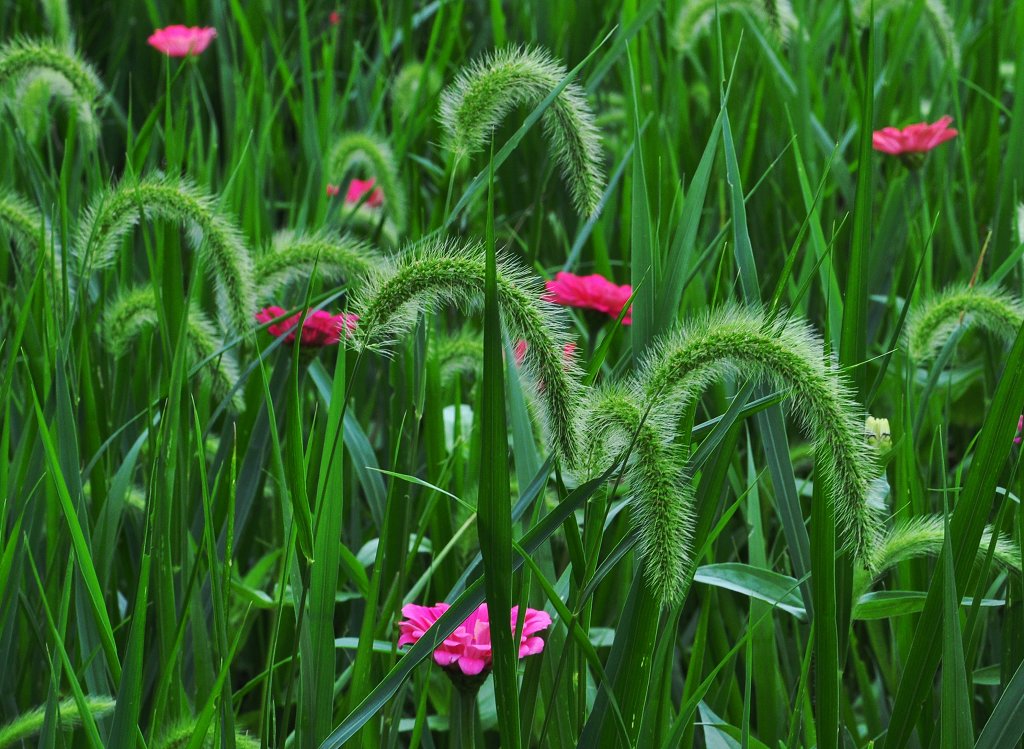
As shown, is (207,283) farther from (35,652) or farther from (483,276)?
(483,276)

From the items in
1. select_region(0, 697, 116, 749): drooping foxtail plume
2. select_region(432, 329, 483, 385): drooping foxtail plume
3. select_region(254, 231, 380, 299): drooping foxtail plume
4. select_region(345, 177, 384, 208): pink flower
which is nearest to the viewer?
select_region(0, 697, 116, 749): drooping foxtail plume

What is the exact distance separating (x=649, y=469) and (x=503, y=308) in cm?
12

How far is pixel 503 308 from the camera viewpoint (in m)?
0.68

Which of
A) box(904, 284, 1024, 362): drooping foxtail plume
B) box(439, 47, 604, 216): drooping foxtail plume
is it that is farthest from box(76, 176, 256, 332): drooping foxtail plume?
box(904, 284, 1024, 362): drooping foxtail plume

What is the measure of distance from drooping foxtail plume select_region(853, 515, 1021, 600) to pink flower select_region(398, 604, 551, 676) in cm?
23

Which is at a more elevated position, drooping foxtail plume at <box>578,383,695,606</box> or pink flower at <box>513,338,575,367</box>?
pink flower at <box>513,338,575,367</box>

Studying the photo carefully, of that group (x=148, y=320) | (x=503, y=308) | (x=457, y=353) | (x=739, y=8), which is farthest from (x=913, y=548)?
(x=739, y=8)

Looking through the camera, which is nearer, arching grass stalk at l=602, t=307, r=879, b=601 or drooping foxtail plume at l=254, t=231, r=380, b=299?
arching grass stalk at l=602, t=307, r=879, b=601

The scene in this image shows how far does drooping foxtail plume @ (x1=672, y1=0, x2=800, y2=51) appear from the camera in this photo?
4.92ft

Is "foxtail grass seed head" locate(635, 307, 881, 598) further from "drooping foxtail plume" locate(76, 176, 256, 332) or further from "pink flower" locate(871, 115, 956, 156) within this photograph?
"pink flower" locate(871, 115, 956, 156)

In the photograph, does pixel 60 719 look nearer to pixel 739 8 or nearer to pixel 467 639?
pixel 467 639

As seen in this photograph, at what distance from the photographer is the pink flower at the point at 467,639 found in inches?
31.6

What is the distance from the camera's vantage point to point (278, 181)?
2082 millimetres

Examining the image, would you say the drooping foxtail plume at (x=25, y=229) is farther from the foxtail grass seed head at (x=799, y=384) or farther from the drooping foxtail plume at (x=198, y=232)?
the foxtail grass seed head at (x=799, y=384)
